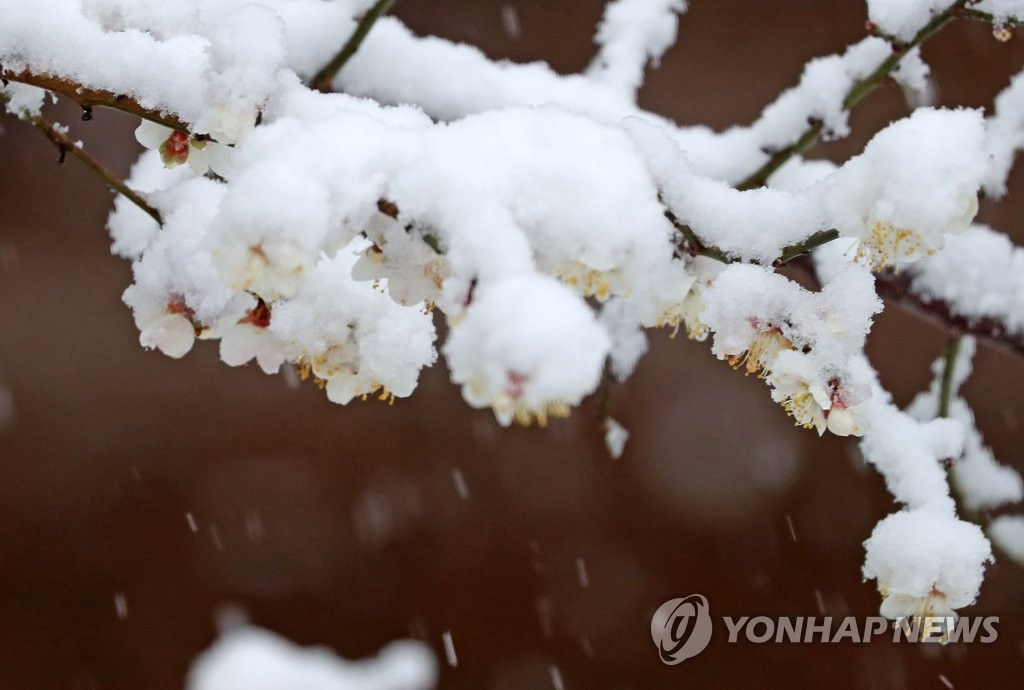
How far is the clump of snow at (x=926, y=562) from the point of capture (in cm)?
73

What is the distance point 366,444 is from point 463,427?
37 centimetres

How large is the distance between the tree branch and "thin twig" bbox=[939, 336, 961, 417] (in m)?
0.96

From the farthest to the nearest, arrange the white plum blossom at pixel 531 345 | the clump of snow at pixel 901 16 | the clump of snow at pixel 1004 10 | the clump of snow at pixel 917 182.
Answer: the clump of snow at pixel 901 16, the clump of snow at pixel 1004 10, the clump of snow at pixel 917 182, the white plum blossom at pixel 531 345

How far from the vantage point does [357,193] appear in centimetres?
48

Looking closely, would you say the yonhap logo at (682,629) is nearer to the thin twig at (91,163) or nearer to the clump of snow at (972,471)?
the clump of snow at (972,471)

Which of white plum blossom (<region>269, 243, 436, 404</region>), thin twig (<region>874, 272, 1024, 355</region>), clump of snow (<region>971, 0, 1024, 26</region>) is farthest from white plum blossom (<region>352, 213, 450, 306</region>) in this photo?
thin twig (<region>874, 272, 1024, 355</region>)

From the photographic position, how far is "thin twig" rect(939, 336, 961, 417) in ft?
3.73

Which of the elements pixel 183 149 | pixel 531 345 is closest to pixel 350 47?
pixel 183 149

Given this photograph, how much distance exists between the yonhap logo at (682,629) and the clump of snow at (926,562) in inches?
99.1

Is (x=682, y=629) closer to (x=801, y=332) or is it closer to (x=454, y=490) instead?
(x=454, y=490)

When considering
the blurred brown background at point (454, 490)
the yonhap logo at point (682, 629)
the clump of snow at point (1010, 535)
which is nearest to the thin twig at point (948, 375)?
the clump of snow at point (1010, 535)

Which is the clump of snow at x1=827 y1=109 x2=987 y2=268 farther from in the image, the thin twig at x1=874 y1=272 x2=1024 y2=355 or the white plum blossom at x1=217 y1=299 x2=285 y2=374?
the thin twig at x1=874 y1=272 x2=1024 y2=355

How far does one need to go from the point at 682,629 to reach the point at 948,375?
2.28 m

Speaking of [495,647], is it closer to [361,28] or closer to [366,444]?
[366,444]
